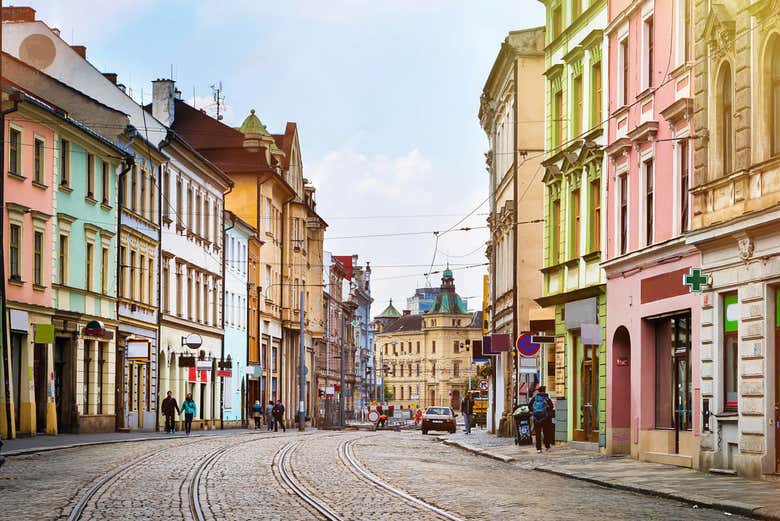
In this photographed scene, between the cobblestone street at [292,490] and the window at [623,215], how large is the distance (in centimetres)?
591

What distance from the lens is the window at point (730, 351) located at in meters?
25.2

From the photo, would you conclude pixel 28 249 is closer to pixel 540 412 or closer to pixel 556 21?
pixel 540 412

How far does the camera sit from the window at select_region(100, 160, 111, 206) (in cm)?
4891

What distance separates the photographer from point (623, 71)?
3344 cm

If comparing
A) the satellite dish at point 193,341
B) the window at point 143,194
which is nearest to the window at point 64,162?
the window at point 143,194

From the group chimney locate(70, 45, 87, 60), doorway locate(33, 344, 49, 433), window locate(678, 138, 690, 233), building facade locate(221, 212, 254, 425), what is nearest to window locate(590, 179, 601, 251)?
window locate(678, 138, 690, 233)

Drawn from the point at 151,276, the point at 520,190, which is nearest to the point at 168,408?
the point at 151,276

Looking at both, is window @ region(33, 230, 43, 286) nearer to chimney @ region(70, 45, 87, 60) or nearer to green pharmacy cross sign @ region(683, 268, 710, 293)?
chimney @ region(70, 45, 87, 60)

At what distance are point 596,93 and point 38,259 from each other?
1727cm

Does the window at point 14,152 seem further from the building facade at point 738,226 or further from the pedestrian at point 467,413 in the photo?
the pedestrian at point 467,413

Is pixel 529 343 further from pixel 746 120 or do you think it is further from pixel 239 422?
pixel 239 422

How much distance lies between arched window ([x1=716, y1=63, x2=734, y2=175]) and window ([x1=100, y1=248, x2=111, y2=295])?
91.9 ft

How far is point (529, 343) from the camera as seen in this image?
36500mm

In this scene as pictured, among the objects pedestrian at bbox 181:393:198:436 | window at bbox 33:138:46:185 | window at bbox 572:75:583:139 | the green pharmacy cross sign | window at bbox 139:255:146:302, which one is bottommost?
pedestrian at bbox 181:393:198:436
